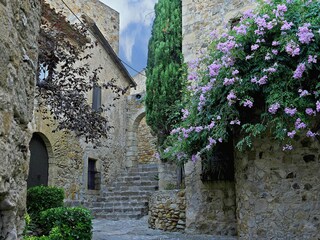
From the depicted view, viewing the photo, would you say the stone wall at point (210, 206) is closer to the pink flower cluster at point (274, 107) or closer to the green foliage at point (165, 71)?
the green foliage at point (165, 71)

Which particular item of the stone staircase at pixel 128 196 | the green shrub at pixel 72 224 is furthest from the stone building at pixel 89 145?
the green shrub at pixel 72 224

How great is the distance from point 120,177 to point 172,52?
5.92 metres

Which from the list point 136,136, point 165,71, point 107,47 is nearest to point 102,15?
point 107,47

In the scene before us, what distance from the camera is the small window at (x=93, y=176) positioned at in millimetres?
12336

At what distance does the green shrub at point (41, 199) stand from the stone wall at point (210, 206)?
2570 millimetres

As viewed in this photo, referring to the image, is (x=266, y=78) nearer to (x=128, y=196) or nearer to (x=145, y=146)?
(x=128, y=196)

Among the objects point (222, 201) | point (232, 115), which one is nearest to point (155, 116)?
point (222, 201)

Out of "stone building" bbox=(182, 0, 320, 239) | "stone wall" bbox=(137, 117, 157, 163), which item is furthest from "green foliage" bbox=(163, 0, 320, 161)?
"stone wall" bbox=(137, 117, 157, 163)

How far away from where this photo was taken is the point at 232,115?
530 cm

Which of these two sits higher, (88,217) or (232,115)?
(232,115)

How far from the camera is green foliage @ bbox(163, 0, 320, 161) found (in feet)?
16.0

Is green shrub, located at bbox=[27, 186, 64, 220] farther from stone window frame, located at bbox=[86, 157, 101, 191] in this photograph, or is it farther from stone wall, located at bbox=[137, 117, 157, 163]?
stone wall, located at bbox=[137, 117, 157, 163]

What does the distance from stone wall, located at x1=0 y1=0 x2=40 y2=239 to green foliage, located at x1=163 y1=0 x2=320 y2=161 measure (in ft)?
11.7

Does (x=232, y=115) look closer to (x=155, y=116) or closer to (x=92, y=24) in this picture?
(x=155, y=116)
